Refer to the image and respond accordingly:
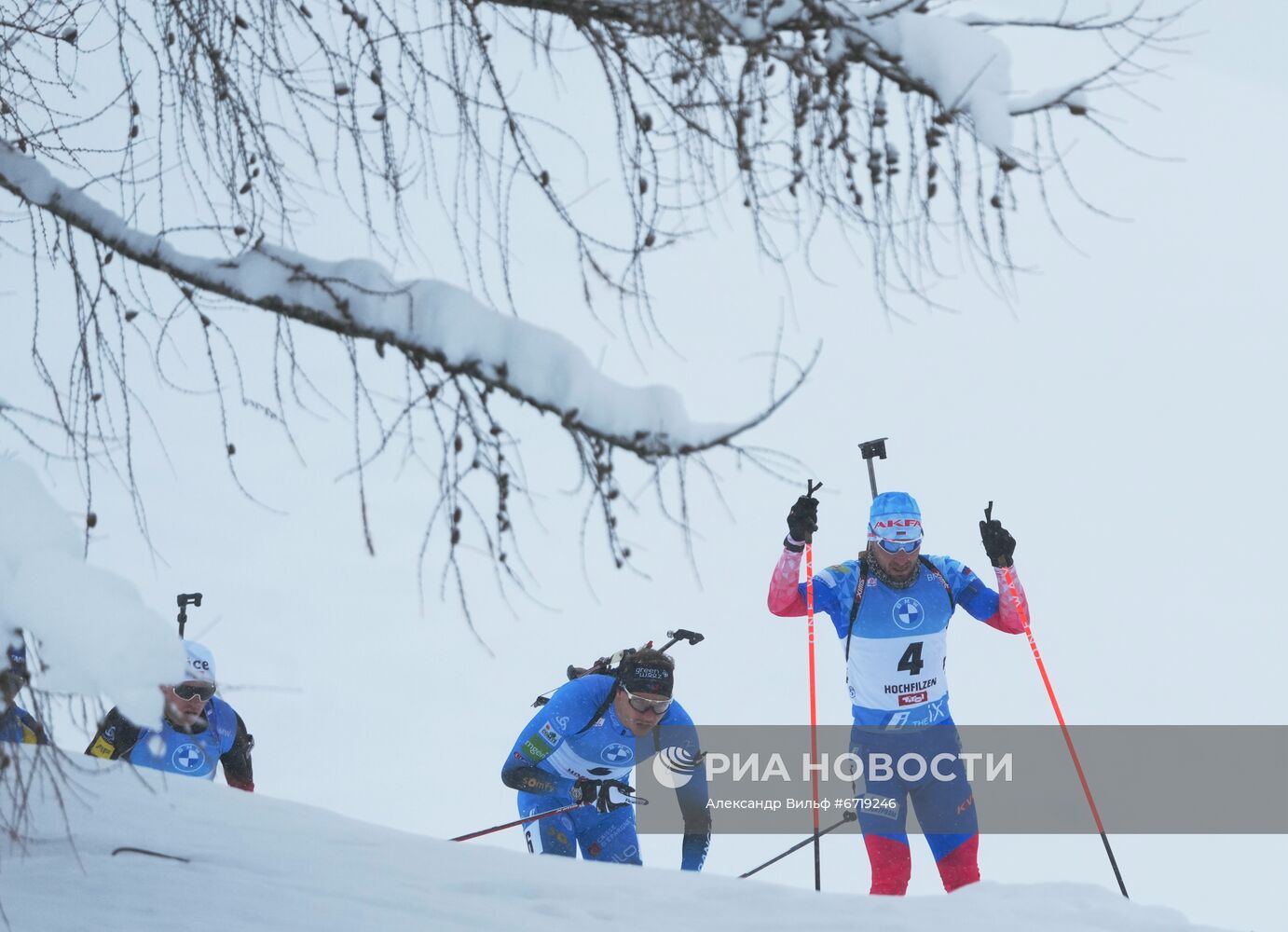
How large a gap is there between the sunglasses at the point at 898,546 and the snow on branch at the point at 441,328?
4.23m

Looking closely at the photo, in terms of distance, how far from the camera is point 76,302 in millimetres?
3008

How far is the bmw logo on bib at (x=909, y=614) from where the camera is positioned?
6555mm

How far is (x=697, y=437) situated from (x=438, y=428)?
52cm

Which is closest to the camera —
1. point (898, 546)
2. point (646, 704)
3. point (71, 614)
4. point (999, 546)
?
point (71, 614)

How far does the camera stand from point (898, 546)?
6629 mm

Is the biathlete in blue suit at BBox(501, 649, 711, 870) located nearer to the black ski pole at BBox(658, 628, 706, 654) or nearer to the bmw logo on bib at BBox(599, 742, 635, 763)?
the bmw logo on bib at BBox(599, 742, 635, 763)

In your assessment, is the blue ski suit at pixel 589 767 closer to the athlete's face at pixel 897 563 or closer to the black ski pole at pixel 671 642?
the black ski pole at pixel 671 642

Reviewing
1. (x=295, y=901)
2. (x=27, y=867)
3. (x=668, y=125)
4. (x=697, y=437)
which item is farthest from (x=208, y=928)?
(x=668, y=125)

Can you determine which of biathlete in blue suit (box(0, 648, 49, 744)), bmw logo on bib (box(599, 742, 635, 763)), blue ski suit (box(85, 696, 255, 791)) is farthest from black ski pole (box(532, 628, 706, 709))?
biathlete in blue suit (box(0, 648, 49, 744))

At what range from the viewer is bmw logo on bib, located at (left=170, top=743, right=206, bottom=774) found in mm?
7535

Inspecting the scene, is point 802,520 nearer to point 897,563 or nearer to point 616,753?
point 897,563

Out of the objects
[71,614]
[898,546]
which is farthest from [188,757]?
[71,614]

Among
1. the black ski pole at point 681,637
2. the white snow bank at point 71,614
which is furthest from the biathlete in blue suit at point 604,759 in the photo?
the white snow bank at point 71,614

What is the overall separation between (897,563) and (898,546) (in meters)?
0.09
